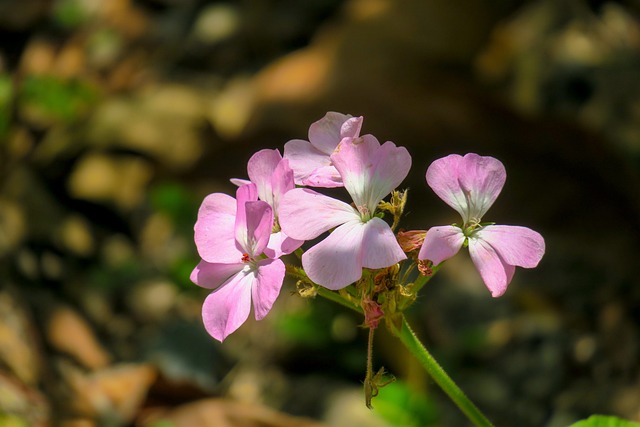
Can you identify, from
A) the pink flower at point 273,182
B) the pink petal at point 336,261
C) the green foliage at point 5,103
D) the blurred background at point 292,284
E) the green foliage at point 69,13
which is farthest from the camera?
the green foliage at point 69,13

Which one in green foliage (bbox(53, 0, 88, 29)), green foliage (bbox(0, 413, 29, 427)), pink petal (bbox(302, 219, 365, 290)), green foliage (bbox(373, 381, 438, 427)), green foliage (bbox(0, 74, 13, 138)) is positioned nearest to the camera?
pink petal (bbox(302, 219, 365, 290))

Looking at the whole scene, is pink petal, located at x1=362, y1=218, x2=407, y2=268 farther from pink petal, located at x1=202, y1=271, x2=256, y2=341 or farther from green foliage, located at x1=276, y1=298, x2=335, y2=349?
green foliage, located at x1=276, y1=298, x2=335, y2=349

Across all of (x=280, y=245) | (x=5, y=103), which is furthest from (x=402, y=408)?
(x=5, y=103)

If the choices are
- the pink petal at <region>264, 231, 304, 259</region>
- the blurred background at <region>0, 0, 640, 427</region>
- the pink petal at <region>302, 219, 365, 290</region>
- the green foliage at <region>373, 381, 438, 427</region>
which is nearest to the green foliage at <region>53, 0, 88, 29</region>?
the blurred background at <region>0, 0, 640, 427</region>

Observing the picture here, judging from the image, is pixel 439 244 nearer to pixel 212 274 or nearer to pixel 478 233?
pixel 478 233

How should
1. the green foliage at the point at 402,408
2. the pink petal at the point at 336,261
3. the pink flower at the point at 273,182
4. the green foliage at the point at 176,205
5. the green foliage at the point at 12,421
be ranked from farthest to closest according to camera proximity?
the green foliage at the point at 176,205 → the green foliage at the point at 12,421 → the green foliage at the point at 402,408 → the pink flower at the point at 273,182 → the pink petal at the point at 336,261

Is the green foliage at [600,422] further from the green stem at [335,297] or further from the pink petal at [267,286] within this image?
the pink petal at [267,286]

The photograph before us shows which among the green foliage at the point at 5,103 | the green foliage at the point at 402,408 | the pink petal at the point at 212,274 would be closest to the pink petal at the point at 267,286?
the pink petal at the point at 212,274

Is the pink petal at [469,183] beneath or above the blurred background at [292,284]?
above
